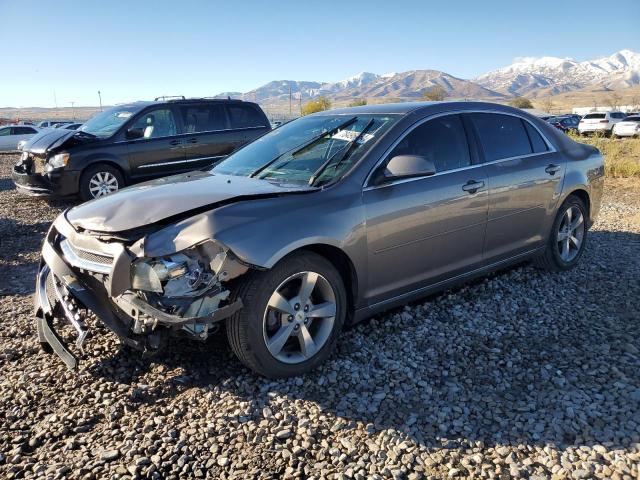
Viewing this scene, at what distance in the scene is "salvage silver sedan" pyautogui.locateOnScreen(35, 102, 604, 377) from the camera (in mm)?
2961

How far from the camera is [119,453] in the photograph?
266 centimetres

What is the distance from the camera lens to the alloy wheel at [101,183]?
8938 millimetres

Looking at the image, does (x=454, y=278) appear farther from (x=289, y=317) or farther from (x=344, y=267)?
(x=289, y=317)

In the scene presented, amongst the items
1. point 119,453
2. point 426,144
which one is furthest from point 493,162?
point 119,453

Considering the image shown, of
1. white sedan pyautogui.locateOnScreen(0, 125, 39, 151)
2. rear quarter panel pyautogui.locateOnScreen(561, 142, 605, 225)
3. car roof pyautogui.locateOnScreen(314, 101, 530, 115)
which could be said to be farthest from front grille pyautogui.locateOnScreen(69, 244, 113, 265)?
white sedan pyautogui.locateOnScreen(0, 125, 39, 151)

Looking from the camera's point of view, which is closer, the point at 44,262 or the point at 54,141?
the point at 44,262

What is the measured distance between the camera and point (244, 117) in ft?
34.2

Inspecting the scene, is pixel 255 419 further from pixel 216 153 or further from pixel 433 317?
pixel 216 153

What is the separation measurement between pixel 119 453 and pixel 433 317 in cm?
254

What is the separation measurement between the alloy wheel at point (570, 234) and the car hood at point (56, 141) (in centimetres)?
749

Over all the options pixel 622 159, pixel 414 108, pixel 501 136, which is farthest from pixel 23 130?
pixel 501 136

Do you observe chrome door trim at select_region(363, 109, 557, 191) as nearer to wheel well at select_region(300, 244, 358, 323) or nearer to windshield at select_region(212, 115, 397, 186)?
windshield at select_region(212, 115, 397, 186)

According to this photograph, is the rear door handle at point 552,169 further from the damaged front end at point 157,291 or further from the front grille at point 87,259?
the front grille at point 87,259

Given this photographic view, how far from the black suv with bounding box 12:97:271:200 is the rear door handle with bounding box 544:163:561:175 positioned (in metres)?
5.19
